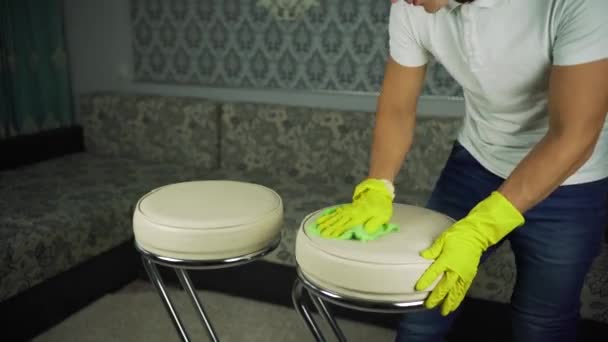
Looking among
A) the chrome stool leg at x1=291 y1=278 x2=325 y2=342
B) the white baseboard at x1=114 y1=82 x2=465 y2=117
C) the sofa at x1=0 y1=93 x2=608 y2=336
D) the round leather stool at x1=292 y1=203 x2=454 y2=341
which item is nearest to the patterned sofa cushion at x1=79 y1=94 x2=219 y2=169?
the sofa at x1=0 y1=93 x2=608 y2=336

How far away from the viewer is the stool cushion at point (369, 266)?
3.08 ft

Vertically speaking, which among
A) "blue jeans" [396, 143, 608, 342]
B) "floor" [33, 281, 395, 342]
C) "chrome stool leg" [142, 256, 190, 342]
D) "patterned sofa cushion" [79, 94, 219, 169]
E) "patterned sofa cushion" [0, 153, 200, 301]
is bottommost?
"floor" [33, 281, 395, 342]

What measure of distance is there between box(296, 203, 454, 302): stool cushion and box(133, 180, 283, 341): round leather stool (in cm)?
20

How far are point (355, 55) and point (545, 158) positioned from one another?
6.35ft

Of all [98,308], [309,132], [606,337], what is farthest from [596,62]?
[98,308]

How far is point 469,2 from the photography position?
112 cm

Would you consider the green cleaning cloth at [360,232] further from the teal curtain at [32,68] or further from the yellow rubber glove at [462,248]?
the teal curtain at [32,68]

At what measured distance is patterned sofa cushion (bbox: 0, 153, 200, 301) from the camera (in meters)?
2.05

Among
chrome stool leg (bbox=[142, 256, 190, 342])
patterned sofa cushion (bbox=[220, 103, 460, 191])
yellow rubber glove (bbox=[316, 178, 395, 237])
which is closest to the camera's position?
yellow rubber glove (bbox=[316, 178, 395, 237])

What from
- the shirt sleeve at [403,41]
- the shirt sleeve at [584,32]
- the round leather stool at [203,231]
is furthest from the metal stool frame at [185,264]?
the shirt sleeve at [584,32]

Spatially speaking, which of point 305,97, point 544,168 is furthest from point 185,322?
point 544,168

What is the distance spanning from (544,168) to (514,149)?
0.25m

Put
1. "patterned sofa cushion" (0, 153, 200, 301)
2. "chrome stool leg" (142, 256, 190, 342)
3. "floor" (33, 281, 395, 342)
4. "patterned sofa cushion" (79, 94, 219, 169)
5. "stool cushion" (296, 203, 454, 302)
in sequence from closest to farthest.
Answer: "stool cushion" (296, 203, 454, 302) → "chrome stool leg" (142, 256, 190, 342) → "patterned sofa cushion" (0, 153, 200, 301) → "floor" (33, 281, 395, 342) → "patterned sofa cushion" (79, 94, 219, 169)

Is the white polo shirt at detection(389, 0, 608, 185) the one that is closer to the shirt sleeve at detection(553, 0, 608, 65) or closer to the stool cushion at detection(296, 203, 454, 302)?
the shirt sleeve at detection(553, 0, 608, 65)
